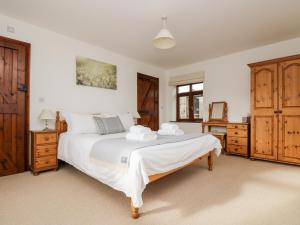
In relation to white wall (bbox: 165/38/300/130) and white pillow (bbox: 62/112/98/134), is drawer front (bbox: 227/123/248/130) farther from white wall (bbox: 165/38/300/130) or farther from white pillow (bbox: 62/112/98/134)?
white pillow (bbox: 62/112/98/134)

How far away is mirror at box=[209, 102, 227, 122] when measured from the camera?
462 centimetres

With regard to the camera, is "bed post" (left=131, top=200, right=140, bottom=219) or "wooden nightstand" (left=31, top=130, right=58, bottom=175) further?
"wooden nightstand" (left=31, top=130, right=58, bottom=175)

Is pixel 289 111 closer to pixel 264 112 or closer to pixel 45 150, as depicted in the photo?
pixel 264 112

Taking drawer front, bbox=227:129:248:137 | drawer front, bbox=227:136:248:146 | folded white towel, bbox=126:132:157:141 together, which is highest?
folded white towel, bbox=126:132:157:141

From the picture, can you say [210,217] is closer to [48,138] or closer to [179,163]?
[179,163]

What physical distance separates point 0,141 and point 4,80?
98cm

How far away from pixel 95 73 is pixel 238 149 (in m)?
3.77

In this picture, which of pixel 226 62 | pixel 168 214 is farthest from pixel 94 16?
pixel 226 62

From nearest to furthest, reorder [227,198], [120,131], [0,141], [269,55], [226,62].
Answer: [227,198], [0,141], [120,131], [269,55], [226,62]

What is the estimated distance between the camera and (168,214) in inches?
66.4

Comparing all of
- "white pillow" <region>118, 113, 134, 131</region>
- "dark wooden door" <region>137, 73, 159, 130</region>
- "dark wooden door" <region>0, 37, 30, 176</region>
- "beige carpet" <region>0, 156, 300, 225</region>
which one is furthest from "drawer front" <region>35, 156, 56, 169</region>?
"dark wooden door" <region>137, 73, 159, 130</region>

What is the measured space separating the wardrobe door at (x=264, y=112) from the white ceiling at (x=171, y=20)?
2.59 feet

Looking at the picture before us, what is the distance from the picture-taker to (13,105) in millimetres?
2818

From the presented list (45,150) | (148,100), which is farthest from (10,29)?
(148,100)
